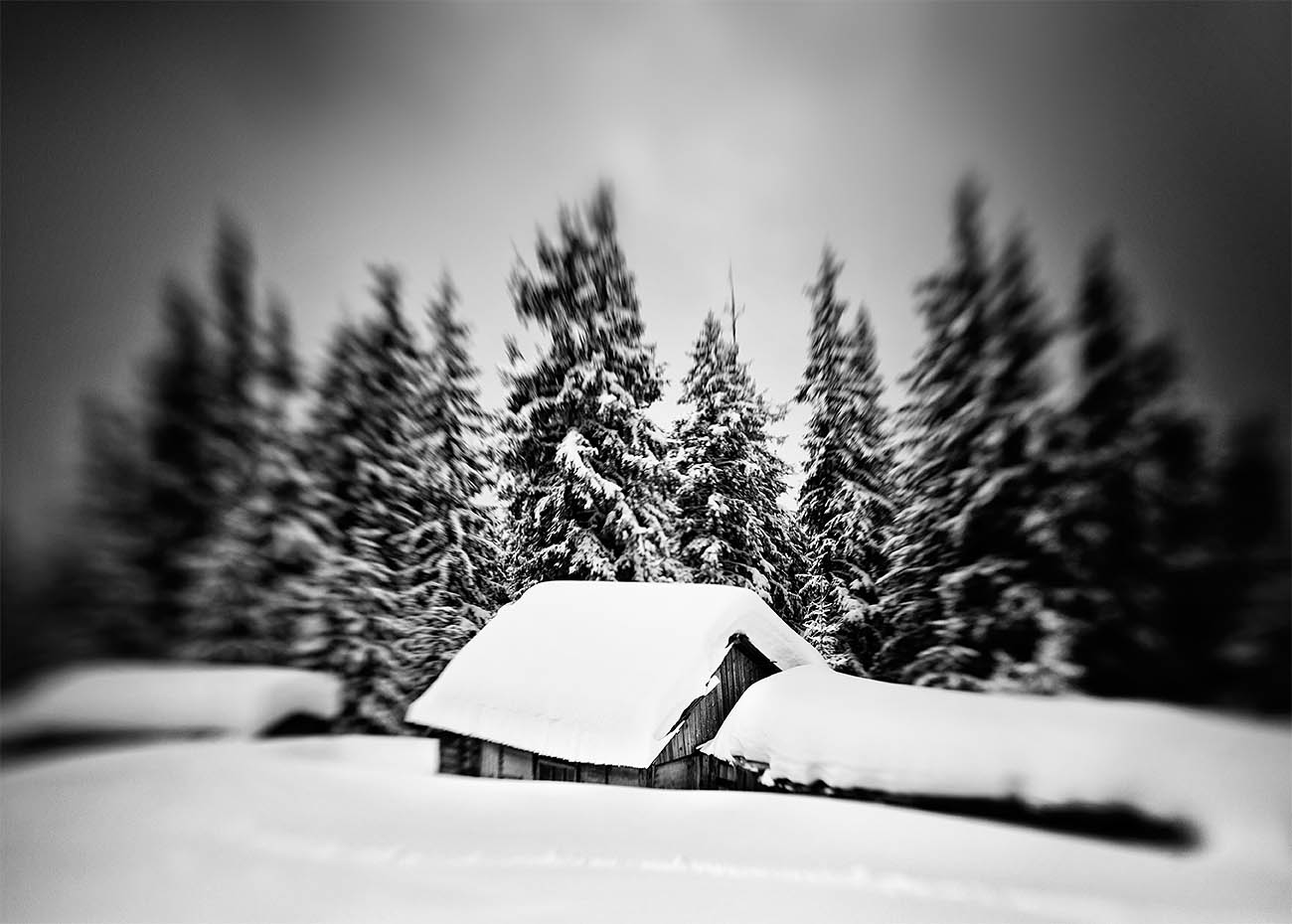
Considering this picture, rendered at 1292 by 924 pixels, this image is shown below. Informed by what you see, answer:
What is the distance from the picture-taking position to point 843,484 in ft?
4.35

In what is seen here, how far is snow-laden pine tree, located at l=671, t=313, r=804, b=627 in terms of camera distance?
1.36 m

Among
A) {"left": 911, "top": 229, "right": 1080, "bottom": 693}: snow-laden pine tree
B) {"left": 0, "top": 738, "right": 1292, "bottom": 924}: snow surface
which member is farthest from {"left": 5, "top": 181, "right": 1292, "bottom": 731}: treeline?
{"left": 0, "top": 738, "right": 1292, "bottom": 924}: snow surface

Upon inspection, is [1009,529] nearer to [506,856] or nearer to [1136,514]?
[1136,514]

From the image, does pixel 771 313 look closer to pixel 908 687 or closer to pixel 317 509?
pixel 908 687

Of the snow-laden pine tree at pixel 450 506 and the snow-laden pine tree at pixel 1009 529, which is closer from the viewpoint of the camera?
the snow-laden pine tree at pixel 1009 529

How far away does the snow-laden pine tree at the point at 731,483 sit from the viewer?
136 centimetres

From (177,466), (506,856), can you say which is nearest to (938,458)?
(506,856)

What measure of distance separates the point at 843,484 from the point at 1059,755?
60 cm

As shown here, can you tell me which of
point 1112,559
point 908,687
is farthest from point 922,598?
point 1112,559

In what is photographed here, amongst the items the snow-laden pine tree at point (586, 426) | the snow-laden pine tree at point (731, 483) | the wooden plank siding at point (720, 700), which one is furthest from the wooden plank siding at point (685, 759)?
the snow-laden pine tree at point (586, 426)

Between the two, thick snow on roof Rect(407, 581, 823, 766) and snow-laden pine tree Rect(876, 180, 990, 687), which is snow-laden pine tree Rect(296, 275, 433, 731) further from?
snow-laden pine tree Rect(876, 180, 990, 687)

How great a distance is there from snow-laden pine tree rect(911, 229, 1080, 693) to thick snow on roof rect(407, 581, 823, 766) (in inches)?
12.0

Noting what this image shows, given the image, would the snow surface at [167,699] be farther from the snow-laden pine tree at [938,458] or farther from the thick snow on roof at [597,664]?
the snow-laden pine tree at [938,458]

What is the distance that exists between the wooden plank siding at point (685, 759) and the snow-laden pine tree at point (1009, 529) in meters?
0.35
